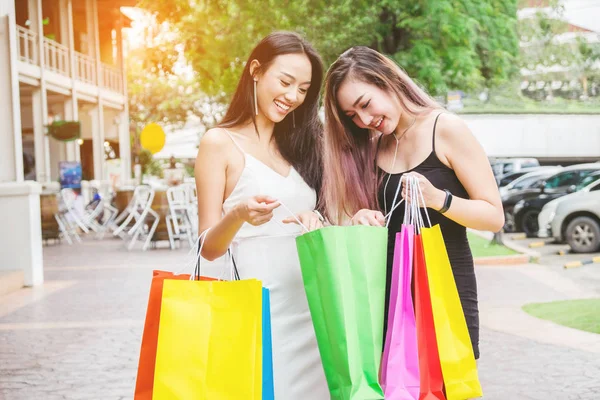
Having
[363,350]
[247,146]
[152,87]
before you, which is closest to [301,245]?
[363,350]

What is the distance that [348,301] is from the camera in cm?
220

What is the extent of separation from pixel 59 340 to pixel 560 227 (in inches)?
432

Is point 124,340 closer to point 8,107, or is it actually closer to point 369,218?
point 369,218

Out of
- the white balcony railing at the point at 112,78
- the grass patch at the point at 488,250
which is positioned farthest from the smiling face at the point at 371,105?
the white balcony railing at the point at 112,78

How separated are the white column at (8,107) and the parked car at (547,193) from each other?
11.5 m

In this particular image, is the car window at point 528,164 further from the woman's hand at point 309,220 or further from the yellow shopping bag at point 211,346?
the yellow shopping bag at point 211,346

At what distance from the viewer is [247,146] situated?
2.89 meters

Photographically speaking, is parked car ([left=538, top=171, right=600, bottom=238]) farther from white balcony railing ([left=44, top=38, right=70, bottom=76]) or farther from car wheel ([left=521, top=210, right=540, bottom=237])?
white balcony railing ([left=44, top=38, right=70, bottom=76])

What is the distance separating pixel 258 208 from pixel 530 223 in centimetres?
1713

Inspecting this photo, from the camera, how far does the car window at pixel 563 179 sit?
17.9 metres

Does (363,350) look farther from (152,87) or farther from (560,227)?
(152,87)

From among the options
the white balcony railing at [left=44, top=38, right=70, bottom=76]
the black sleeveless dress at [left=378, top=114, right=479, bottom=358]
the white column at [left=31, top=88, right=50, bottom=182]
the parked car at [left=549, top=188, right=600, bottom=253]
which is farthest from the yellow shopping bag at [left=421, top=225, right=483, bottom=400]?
the white balcony railing at [left=44, top=38, right=70, bottom=76]

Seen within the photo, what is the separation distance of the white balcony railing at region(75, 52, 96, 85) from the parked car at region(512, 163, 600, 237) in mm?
16094

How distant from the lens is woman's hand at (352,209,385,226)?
245 cm
